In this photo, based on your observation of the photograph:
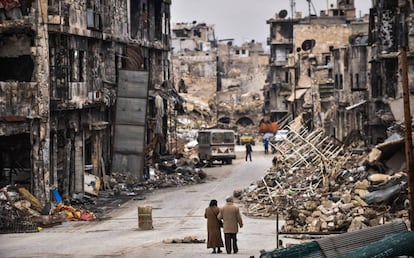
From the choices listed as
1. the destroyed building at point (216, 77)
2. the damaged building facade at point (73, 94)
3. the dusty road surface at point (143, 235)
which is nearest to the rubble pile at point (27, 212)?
the dusty road surface at point (143, 235)

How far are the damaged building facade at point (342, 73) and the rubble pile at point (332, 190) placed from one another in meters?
3.44

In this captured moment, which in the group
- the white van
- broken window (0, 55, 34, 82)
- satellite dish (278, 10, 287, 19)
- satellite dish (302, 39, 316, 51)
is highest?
satellite dish (278, 10, 287, 19)

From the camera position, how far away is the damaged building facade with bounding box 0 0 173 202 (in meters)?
33.2

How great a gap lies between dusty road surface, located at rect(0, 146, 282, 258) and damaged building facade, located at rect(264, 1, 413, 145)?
23.4 ft

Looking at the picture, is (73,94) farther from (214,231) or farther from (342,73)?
(342,73)

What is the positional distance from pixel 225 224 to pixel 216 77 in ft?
266

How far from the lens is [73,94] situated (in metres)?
36.8

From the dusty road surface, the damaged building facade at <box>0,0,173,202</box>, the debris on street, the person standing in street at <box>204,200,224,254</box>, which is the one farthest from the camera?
the damaged building facade at <box>0,0,173,202</box>

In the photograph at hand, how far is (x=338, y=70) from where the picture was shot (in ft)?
174

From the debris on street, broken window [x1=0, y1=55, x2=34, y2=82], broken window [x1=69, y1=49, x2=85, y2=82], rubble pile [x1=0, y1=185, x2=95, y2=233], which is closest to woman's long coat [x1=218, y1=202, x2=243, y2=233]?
the debris on street

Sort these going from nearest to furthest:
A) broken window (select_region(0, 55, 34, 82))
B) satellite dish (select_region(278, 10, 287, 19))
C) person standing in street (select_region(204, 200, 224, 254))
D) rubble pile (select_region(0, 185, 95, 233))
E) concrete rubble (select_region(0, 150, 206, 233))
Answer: person standing in street (select_region(204, 200, 224, 254)) < rubble pile (select_region(0, 185, 95, 233)) < concrete rubble (select_region(0, 150, 206, 233)) < broken window (select_region(0, 55, 34, 82)) < satellite dish (select_region(278, 10, 287, 19))

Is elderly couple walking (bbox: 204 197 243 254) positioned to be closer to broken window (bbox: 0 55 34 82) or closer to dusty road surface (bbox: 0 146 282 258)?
dusty road surface (bbox: 0 146 282 258)

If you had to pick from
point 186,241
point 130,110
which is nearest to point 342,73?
point 130,110

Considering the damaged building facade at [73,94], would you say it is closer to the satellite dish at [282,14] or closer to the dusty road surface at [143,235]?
the dusty road surface at [143,235]
